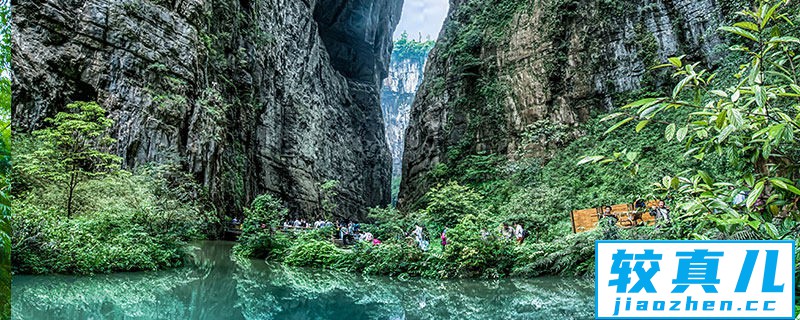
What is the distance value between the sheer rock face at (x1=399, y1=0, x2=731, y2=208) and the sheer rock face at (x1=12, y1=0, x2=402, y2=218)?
7629mm

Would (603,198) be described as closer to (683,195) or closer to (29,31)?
(683,195)

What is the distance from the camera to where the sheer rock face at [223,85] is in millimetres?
11438

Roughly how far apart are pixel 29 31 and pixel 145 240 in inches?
277

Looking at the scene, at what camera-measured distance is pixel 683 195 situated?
6.01ft

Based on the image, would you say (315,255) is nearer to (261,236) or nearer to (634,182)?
(261,236)

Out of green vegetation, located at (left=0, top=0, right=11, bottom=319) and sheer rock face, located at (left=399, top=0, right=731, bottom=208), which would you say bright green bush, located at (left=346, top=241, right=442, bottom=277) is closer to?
green vegetation, located at (left=0, top=0, right=11, bottom=319)

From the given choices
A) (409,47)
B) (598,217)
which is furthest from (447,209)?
(409,47)

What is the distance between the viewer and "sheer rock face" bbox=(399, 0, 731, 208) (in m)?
16.7

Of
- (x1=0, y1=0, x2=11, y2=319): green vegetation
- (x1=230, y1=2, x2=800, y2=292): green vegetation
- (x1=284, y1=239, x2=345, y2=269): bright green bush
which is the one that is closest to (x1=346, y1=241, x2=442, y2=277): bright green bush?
(x1=230, y1=2, x2=800, y2=292): green vegetation

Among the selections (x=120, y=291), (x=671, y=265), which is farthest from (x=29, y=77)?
(x=671, y=265)

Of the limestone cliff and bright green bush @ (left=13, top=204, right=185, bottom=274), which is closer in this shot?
bright green bush @ (left=13, top=204, right=185, bottom=274)

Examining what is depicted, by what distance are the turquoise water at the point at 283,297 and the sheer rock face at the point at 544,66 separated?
42.1ft

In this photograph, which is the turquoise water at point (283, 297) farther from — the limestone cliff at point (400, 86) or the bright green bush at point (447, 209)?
the limestone cliff at point (400, 86)

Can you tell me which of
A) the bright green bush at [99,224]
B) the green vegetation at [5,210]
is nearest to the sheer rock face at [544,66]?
the bright green bush at [99,224]
